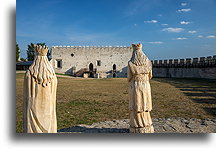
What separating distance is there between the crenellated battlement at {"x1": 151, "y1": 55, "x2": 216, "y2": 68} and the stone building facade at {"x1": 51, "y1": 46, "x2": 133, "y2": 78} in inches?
259

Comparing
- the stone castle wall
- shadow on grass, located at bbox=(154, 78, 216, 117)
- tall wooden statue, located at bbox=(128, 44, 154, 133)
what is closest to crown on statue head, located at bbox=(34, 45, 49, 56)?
Result: tall wooden statue, located at bbox=(128, 44, 154, 133)

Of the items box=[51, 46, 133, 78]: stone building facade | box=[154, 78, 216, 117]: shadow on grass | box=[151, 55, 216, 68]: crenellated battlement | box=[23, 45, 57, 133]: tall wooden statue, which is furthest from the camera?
box=[51, 46, 133, 78]: stone building facade

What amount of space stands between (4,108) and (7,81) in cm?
58

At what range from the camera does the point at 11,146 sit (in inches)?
138

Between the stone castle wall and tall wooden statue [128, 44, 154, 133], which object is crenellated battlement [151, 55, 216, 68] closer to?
the stone castle wall

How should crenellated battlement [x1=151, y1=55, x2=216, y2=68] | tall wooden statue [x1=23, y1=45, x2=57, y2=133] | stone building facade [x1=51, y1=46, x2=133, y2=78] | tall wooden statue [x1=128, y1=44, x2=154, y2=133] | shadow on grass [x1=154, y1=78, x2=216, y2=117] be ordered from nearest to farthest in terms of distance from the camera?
tall wooden statue [x1=23, y1=45, x2=57, y2=133] < tall wooden statue [x1=128, y1=44, x2=154, y2=133] < shadow on grass [x1=154, y1=78, x2=216, y2=117] < crenellated battlement [x1=151, y1=55, x2=216, y2=68] < stone building facade [x1=51, y1=46, x2=133, y2=78]

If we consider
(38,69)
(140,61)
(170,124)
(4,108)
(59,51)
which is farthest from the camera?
(59,51)

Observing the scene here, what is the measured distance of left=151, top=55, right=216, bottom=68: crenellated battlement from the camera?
19.0m

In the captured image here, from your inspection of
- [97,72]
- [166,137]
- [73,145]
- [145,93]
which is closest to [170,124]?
[166,137]

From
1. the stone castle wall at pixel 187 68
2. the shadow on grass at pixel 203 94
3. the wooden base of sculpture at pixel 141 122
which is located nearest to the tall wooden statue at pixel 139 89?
the wooden base of sculpture at pixel 141 122

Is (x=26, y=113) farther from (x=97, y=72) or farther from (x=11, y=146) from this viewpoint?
(x=97, y=72)

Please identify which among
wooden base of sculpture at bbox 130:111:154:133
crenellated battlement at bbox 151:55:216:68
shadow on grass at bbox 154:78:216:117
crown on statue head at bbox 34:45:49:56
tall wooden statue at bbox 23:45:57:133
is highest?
crenellated battlement at bbox 151:55:216:68

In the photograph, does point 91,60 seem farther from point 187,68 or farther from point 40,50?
point 40,50

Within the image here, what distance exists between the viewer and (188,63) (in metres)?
23.1
